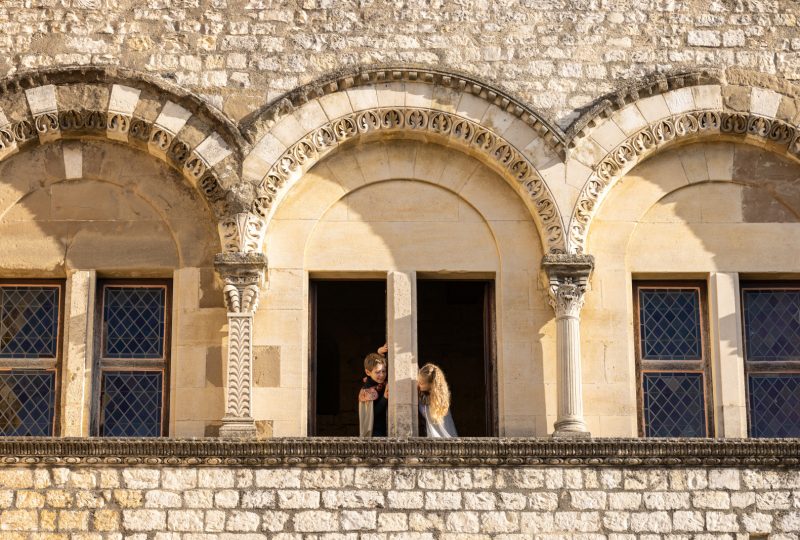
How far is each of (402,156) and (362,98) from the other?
2.23 ft

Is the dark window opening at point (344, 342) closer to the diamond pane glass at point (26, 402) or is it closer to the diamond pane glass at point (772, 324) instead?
the diamond pane glass at point (26, 402)

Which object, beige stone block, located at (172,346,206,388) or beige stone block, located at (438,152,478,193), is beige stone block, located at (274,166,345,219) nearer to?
beige stone block, located at (438,152,478,193)

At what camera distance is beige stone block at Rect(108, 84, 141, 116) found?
671 inches

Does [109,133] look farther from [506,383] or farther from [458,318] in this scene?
[458,318]

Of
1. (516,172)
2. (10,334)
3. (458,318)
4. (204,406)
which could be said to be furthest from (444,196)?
(458,318)

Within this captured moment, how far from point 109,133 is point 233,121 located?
3.88ft

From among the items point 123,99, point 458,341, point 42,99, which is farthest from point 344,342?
point 42,99

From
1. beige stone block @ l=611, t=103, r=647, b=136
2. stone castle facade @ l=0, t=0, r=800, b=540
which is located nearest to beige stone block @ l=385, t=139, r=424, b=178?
stone castle facade @ l=0, t=0, r=800, b=540

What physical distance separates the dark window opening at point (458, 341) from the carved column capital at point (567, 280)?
21.8ft

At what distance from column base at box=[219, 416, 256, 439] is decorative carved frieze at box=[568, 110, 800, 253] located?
339 centimetres

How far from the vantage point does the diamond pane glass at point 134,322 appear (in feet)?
55.6

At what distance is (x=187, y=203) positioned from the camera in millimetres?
17125

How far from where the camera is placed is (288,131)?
16969 millimetres

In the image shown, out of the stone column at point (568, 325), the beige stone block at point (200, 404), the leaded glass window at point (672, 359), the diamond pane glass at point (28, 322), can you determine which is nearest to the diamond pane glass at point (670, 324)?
the leaded glass window at point (672, 359)
